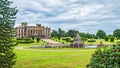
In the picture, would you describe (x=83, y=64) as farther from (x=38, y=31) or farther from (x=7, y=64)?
(x=38, y=31)

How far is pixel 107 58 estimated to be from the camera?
23.4ft

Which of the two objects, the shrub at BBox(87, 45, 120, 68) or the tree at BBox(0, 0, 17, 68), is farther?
the tree at BBox(0, 0, 17, 68)

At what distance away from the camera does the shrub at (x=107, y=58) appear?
22.6 feet

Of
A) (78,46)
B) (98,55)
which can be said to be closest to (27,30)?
(78,46)

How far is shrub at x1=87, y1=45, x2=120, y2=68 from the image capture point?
22.6 ft

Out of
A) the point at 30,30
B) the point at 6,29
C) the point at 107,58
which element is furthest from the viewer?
the point at 30,30

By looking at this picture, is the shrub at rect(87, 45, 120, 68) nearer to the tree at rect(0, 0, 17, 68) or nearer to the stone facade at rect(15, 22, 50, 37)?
the tree at rect(0, 0, 17, 68)

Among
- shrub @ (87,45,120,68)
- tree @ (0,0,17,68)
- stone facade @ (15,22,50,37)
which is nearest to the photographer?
shrub @ (87,45,120,68)

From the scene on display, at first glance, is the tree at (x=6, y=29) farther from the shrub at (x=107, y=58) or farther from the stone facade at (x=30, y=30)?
the stone facade at (x=30, y=30)

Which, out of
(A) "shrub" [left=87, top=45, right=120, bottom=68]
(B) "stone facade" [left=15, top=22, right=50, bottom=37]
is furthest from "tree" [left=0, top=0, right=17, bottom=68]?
(B) "stone facade" [left=15, top=22, right=50, bottom=37]

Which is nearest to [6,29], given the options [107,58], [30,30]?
[107,58]

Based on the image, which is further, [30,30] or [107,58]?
[30,30]

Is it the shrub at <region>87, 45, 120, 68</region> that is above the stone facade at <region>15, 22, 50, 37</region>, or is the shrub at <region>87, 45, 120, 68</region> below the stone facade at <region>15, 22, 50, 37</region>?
below

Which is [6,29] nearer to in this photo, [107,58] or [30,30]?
[107,58]
